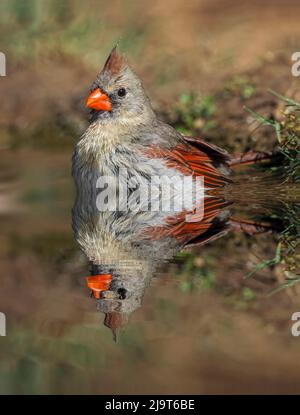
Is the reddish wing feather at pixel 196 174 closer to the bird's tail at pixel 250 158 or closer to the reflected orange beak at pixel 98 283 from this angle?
the bird's tail at pixel 250 158

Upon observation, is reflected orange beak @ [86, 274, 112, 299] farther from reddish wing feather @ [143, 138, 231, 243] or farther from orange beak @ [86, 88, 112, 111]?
orange beak @ [86, 88, 112, 111]

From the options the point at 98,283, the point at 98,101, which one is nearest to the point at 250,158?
the point at 98,101

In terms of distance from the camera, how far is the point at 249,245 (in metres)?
5.37

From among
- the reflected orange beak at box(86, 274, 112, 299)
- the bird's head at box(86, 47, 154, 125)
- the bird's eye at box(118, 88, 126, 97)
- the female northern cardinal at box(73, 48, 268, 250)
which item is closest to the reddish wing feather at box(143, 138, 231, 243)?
the female northern cardinal at box(73, 48, 268, 250)

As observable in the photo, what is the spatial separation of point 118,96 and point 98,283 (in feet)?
9.84

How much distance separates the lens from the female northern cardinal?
692cm

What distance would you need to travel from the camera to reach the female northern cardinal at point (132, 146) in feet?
22.7

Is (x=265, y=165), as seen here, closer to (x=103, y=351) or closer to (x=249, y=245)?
(x=249, y=245)

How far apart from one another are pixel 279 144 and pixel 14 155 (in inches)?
105

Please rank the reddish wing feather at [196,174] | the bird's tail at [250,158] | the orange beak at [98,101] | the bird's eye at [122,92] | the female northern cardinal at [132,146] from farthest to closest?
the bird's tail at [250,158], the bird's eye at [122,92], the orange beak at [98,101], the female northern cardinal at [132,146], the reddish wing feather at [196,174]

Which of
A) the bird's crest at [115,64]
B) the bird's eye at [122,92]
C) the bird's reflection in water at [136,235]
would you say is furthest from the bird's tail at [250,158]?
the bird's crest at [115,64]

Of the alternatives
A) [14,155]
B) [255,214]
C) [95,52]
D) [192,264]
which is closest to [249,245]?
[192,264]

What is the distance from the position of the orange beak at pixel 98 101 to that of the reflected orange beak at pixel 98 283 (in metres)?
2.63

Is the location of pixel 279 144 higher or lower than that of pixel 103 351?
A: higher
